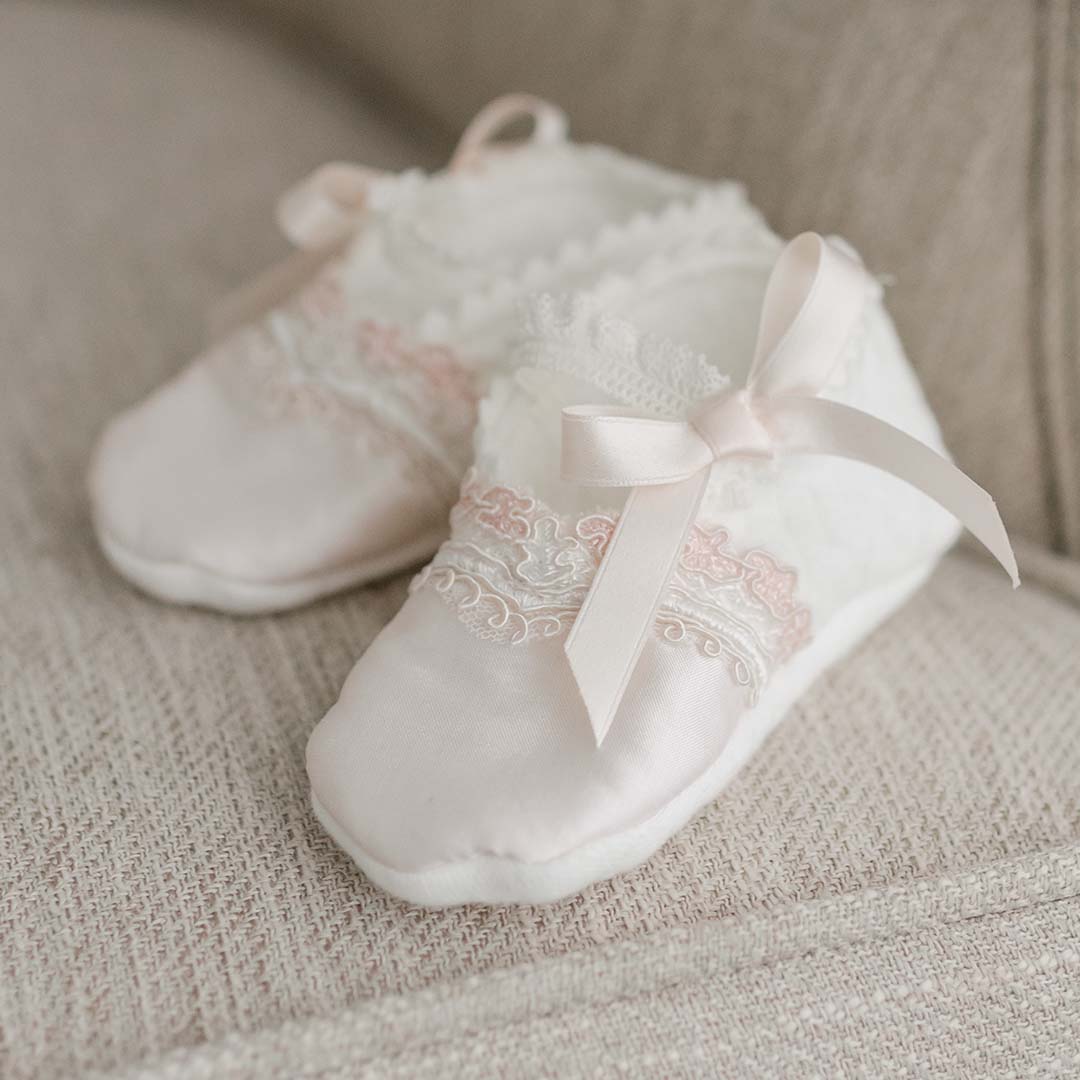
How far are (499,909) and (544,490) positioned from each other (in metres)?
0.22

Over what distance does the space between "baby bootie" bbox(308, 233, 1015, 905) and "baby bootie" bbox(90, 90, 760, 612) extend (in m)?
0.08

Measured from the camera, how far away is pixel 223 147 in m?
1.28

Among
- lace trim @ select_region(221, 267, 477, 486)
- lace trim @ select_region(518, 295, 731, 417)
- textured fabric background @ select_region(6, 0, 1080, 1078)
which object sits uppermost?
lace trim @ select_region(518, 295, 731, 417)

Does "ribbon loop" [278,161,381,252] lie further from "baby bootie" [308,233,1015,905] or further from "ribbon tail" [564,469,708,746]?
"ribbon tail" [564,469,708,746]

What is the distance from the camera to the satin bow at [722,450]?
1.89ft

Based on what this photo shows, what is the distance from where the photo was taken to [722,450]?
0.61 meters

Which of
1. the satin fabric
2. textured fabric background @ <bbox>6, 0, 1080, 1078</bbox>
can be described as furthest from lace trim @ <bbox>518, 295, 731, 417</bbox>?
textured fabric background @ <bbox>6, 0, 1080, 1078</bbox>

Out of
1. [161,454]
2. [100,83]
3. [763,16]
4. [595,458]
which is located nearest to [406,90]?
[100,83]

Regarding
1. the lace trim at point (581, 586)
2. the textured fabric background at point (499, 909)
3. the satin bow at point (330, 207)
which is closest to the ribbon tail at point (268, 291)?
the satin bow at point (330, 207)

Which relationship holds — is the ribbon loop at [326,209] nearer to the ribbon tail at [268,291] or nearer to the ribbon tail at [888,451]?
the ribbon tail at [268,291]

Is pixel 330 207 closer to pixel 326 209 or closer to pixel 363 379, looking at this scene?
pixel 326 209

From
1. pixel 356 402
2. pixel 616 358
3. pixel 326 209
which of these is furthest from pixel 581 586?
pixel 326 209

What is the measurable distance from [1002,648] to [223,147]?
944 millimetres

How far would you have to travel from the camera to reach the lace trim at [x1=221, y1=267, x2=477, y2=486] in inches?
29.4
